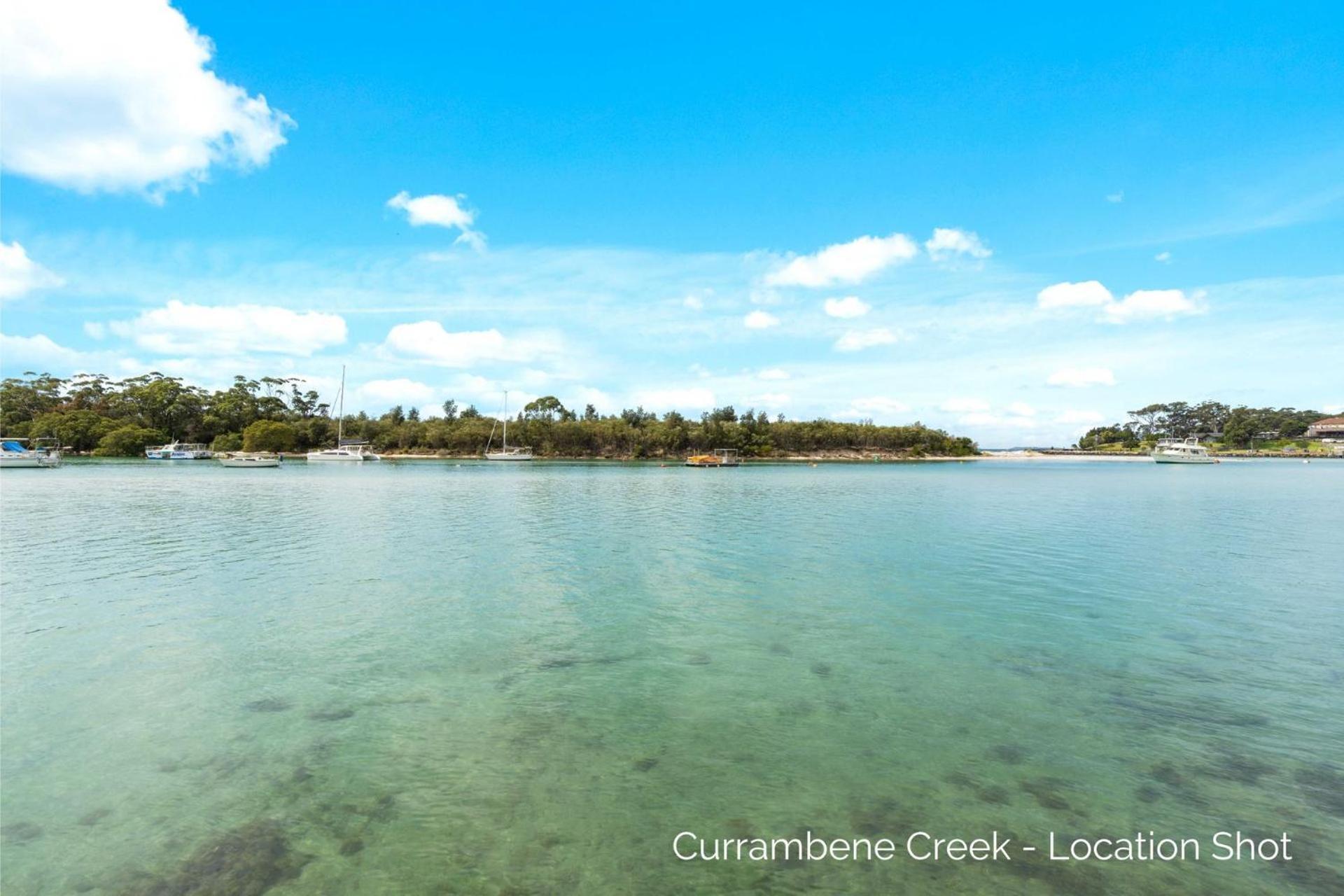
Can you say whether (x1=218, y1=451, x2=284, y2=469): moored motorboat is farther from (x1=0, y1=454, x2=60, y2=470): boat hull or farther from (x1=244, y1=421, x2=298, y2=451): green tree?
(x1=244, y1=421, x2=298, y2=451): green tree

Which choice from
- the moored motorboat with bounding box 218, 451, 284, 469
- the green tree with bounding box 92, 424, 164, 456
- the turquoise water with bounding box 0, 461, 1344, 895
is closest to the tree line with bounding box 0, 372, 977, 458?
the green tree with bounding box 92, 424, 164, 456

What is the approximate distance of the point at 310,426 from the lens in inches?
5778

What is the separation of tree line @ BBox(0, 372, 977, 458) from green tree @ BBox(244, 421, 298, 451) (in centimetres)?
21

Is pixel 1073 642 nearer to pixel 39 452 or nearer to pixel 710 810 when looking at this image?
pixel 710 810

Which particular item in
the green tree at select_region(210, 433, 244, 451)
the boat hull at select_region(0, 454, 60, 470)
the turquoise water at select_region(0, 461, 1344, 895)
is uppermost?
the green tree at select_region(210, 433, 244, 451)

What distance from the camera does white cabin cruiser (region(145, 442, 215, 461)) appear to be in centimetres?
11531

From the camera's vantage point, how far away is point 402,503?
41656 millimetres

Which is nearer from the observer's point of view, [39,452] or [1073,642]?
[1073,642]

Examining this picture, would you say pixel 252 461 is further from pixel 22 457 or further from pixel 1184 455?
pixel 1184 455

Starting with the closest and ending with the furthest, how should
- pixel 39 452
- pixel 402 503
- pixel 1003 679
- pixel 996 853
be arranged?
pixel 996 853 → pixel 1003 679 → pixel 402 503 → pixel 39 452

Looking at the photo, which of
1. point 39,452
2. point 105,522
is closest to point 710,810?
point 105,522

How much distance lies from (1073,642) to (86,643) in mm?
19532

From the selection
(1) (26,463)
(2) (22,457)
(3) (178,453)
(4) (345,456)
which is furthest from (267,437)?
(2) (22,457)

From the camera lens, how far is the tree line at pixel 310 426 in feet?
432
